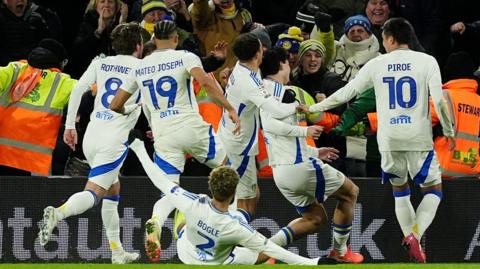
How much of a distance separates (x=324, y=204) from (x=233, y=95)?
1.60 meters

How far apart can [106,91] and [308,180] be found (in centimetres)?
198

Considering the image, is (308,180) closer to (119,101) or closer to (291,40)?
(119,101)

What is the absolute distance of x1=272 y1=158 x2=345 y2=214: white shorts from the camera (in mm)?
13844

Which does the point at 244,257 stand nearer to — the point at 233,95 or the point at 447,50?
the point at 233,95

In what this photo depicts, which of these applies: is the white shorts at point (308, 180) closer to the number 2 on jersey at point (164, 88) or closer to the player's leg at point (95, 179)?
the number 2 on jersey at point (164, 88)

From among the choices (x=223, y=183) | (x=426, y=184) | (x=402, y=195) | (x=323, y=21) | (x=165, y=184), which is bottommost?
(x=402, y=195)

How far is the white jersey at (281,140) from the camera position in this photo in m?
13.7

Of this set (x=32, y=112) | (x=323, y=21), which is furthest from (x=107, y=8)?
(x=323, y=21)

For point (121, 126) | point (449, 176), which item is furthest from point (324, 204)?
point (121, 126)

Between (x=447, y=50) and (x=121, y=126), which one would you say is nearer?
(x=121, y=126)

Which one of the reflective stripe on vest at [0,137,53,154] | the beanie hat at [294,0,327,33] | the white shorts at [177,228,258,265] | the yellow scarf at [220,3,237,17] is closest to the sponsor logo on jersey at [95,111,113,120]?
the reflective stripe on vest at [0,137,53,154]

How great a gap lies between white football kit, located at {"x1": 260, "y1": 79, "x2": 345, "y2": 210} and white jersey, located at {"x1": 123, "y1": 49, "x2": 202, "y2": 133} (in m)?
0.71

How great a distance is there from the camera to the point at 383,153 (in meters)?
14.0

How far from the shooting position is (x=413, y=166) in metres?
13.9
